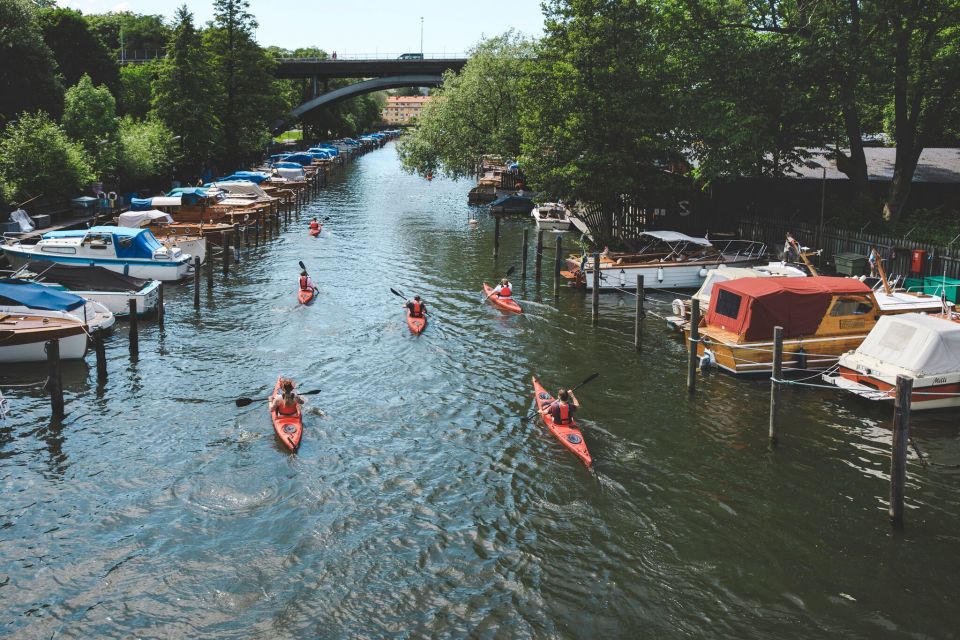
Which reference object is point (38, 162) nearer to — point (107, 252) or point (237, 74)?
point (107, 252)

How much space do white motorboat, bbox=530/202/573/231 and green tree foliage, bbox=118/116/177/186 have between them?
30335 millimetres

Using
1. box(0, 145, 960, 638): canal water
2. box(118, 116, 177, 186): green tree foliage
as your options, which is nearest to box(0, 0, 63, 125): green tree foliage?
box(118, 116, 177, 186): green tree foliage

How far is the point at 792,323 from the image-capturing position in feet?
85.5

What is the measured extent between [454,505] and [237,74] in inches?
3160

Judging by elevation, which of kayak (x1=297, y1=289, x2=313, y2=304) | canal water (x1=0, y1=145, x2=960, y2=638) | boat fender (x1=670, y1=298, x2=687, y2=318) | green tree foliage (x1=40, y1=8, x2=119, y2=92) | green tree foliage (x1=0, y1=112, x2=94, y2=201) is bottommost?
canal water (x1=0, y1=145, x2=960, y2=638)

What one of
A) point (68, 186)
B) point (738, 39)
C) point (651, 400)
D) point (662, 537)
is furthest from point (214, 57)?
point (662, 537)

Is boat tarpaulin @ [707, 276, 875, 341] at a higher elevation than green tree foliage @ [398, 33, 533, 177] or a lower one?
lower

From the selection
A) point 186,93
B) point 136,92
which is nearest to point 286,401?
point 186,93

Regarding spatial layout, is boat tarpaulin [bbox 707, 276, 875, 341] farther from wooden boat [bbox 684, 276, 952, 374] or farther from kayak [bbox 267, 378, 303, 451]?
kayak [bbox 267, 378, 303, 451]

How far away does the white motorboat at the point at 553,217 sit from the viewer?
59094mm

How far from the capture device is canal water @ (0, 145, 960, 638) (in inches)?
580

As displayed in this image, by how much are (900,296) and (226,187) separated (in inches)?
1988

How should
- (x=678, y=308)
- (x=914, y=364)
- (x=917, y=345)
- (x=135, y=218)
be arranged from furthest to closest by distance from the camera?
(x=135, y=218), (x=678, y=308), (x=917, y=345), (x=914, y=364)

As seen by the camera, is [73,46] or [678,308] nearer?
[678,308]
